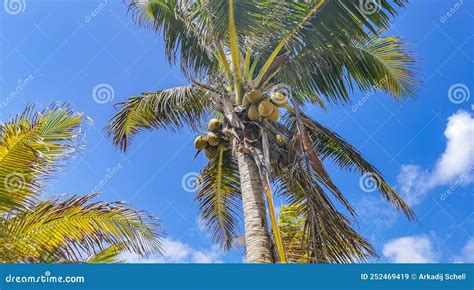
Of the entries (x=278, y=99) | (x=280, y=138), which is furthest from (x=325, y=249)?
(x=278, y=99)

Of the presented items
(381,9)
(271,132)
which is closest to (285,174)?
(271,132)

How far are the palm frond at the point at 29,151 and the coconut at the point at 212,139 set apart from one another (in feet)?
5.98

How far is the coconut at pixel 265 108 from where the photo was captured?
666 cm

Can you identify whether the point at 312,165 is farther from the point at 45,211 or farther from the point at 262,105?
the point at 45,211

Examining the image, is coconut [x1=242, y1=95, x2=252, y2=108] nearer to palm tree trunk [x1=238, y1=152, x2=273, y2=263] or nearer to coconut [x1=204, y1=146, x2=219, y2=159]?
palm tree trunk [x1=238, y1=152, x2=273, y2=263]

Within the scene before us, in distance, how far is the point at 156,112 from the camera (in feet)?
30.0

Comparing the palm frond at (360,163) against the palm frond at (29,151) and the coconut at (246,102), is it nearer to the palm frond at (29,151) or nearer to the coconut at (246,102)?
the coconut at (246,102)

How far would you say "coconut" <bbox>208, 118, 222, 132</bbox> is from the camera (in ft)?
23.9

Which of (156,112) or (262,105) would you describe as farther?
(156,112)

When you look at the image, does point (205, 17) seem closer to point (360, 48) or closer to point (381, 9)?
point (381, 9)

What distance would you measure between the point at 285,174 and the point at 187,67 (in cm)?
243

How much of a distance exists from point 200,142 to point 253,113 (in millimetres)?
1079

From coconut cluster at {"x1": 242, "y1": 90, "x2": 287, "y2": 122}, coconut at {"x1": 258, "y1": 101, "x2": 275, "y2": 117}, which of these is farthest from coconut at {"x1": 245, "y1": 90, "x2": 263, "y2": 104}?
coconut at {"x1": 258, "y1": 101, "x2": 275, "y2": 117}

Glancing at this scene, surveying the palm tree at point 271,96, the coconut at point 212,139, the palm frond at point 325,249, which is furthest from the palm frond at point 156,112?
the palm frond at point 325,249
